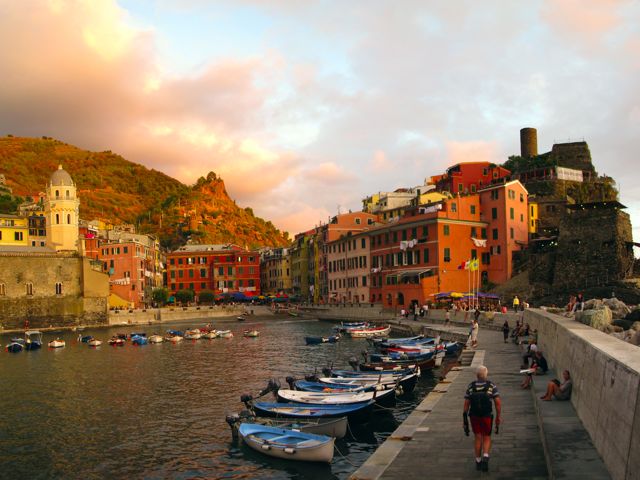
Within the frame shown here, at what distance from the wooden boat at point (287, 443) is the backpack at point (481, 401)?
27.5ft

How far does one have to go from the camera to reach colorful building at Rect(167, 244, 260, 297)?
14150cm

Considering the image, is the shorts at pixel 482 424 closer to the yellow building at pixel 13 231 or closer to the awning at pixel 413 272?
the awning at pixel 413 272

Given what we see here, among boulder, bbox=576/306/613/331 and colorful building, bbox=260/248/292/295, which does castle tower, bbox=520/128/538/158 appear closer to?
colorful building, bbox=260/248/292/295

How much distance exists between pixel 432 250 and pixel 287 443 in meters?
62.1

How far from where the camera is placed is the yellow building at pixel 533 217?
3632 inches

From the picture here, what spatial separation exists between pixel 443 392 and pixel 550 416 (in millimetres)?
9768

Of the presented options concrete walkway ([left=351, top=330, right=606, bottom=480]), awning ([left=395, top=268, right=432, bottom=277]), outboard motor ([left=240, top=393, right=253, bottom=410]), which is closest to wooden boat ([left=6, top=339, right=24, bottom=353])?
A: awning ([left=395, top=268, right=432, bottom=277])

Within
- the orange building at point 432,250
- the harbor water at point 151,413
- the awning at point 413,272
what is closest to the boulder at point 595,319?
the harbor water at point 151,413

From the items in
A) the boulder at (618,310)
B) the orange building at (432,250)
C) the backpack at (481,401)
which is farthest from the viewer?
the orange building at (432,250)

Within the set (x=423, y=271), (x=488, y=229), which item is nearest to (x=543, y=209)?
(x=488, y=229)

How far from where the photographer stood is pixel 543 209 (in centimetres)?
9581

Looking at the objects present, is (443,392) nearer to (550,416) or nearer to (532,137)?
(550,416)

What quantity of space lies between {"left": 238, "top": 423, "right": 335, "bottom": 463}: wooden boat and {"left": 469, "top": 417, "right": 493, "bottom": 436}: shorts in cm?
797

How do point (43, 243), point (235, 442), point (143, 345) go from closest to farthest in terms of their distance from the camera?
point (235, 442)
point (143, 345)
point (43, 243)
